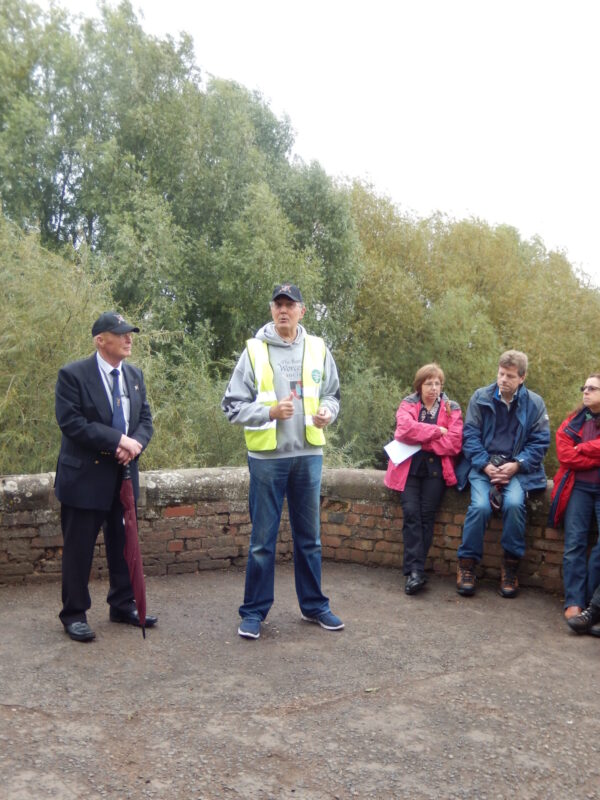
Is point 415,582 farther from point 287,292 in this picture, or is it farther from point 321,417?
point 287,292

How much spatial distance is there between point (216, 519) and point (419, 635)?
202 cm

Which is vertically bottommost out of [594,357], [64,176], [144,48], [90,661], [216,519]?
[90,661]

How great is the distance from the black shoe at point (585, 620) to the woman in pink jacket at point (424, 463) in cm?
117

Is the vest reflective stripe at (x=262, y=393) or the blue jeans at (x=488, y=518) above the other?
the vest reflective stripe at (x=262, y=393)

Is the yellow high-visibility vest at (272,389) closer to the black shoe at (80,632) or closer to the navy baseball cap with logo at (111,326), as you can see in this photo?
the navy baseball cap with logo at (111,326)

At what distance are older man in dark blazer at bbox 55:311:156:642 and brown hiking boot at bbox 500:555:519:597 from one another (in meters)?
2.54

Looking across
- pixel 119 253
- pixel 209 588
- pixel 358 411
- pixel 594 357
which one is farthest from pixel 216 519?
pixel 594 357

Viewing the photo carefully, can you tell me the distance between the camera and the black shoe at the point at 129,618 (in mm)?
5000

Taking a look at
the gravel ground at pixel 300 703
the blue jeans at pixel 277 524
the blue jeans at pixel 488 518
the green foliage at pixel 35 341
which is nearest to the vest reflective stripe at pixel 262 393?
the blue jeans at pixel 277 524

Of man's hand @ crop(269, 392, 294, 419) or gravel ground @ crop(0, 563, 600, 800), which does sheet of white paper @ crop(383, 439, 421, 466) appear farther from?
man's hand @ crop(269, 392, 294, 419)

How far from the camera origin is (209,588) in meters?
5.88

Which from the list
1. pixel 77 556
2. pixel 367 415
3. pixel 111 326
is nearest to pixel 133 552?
pixel 77 556

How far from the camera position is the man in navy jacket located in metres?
5.75

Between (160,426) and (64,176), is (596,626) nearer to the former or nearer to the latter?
(160,426)
